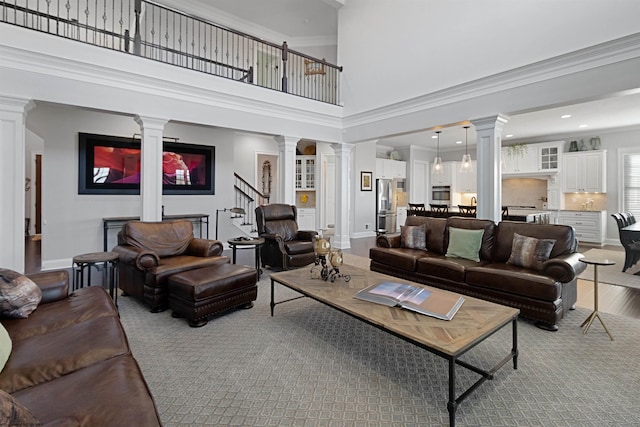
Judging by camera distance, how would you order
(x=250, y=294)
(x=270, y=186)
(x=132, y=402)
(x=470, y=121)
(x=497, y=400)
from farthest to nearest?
(x=270, y=186) → (x=470, y=121) → (x=250, y=294) → (x=497, y=400) → (x=132, y=402)

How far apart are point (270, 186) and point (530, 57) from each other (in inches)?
313

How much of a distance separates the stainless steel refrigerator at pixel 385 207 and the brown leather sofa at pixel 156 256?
6358 millimetres

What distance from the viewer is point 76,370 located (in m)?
1.44

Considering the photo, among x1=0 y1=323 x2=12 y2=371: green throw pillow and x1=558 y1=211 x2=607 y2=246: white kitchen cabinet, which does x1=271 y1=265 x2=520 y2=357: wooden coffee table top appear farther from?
x1=558 y1=211 x2=607 y2=246: white kitchen cabinet

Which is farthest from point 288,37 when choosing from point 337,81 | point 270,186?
point 270,186

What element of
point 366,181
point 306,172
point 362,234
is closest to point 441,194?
point 366,181

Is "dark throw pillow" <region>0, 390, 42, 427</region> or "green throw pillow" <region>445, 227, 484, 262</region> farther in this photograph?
"green throw pillow" <region>445, 227, 484, 262</region>

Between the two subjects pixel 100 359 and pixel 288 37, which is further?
pixel 288 37

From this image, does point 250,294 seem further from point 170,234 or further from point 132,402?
point 132,402

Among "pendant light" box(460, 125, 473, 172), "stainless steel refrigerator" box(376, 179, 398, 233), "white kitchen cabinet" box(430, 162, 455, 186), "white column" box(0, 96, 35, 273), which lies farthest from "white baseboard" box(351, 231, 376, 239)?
"white column" box(0, 96, 35, 273)

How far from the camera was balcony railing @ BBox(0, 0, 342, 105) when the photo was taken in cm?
600

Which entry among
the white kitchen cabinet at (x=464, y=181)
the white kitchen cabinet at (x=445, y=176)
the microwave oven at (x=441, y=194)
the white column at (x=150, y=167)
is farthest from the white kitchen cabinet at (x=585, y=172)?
the white column at (x=150, y=167)

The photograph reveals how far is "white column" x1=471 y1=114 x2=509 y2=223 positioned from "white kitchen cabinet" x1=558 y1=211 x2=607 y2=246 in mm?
4817

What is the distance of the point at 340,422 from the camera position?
174 centimetres
